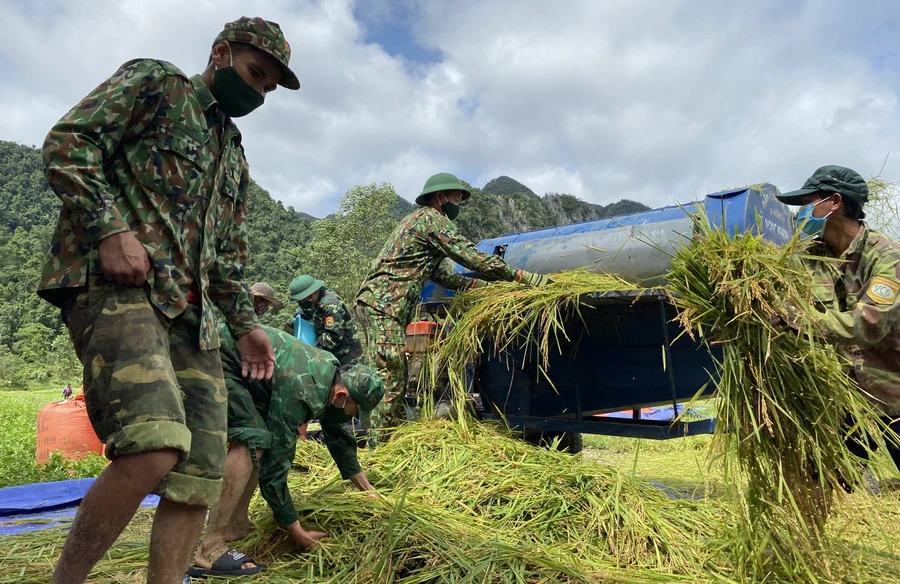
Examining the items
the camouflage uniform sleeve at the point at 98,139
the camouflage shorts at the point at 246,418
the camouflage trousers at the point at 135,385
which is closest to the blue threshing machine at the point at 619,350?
the camouflage shorts at the point at 246,418

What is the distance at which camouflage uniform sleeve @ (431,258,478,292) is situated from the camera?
4.25 m

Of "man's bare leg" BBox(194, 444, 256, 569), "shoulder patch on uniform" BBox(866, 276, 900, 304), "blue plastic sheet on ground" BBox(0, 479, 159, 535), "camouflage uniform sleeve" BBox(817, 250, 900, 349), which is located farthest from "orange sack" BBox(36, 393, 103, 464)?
"shoulder patch on uniform" BBox(866, 276, 900, 304)

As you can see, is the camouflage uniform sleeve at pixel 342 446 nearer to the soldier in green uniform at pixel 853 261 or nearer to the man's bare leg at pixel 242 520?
the man's bare leg at pixel 242 520

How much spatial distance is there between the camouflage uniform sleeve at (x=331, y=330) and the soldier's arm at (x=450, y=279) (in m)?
1.08

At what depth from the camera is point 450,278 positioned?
4395 mm

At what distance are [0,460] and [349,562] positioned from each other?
3.80m

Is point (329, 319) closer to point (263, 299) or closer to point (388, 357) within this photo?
point (263, 299)

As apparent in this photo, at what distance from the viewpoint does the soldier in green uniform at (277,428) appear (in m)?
2.51

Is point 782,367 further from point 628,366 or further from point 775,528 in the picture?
point 628,366

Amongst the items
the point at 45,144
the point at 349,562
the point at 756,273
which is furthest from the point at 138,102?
the point at 756,273

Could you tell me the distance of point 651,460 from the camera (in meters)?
5.76

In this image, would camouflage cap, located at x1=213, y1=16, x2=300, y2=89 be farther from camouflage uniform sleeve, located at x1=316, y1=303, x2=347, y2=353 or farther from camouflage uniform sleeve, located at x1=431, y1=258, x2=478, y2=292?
camouflage uniform sleeve, located at x1=316, y1=303, x2=347, y2=353

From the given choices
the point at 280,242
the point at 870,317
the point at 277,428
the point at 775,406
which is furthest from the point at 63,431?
the point at 280,242

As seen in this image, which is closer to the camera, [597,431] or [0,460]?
[597,431]
